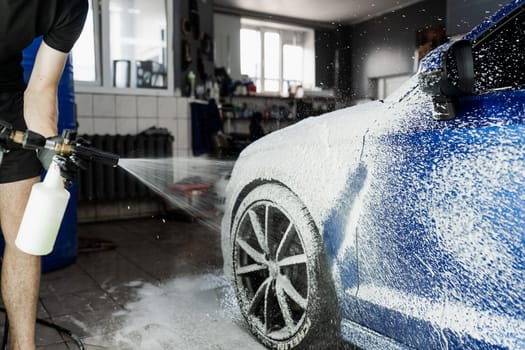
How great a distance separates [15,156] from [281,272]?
3.62ft

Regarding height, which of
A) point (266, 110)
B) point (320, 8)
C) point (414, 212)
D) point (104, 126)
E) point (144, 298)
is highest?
point (320, 8)

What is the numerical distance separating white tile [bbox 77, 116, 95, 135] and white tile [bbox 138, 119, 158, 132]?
0.56m

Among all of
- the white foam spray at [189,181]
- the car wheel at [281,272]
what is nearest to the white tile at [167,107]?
the white foam spray at [189,181]

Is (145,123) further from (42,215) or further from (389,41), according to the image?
(389,41)

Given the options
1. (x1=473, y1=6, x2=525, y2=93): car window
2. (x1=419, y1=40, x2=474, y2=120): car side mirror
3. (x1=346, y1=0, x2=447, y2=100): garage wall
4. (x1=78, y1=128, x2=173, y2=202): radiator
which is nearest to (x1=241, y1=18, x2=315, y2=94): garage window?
(x1=346, y1=0, x2=447, y2=100): garage wall

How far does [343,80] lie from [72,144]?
40.9 feet

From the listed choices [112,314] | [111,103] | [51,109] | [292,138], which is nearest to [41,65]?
→ [51,109]

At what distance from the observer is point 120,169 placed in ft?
17.7

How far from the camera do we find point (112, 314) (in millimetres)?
A: 2471

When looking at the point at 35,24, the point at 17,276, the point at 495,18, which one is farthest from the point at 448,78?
the point at 17,276

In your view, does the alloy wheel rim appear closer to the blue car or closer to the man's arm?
the blue car

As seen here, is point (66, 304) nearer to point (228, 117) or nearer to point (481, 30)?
point (481, 30)

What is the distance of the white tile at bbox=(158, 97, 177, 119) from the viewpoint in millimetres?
5836

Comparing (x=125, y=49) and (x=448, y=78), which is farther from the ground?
(x=125, y=49)
